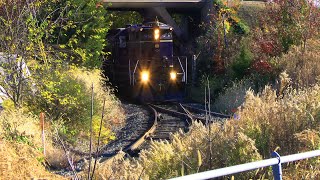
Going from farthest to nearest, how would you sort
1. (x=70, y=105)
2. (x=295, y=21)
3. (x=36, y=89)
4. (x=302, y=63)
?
(x=295, y=21), (x=302, y=63), (x=70, y=105), (x=36, y=89)

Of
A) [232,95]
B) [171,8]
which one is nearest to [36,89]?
[232,95]

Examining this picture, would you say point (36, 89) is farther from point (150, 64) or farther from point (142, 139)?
point (150, 64)

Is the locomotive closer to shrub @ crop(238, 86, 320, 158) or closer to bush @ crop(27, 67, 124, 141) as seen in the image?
bush @ crop(27, 67, 124, 141)

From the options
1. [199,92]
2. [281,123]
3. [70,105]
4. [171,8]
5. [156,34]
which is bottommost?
[199,92]

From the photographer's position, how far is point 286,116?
262 inches

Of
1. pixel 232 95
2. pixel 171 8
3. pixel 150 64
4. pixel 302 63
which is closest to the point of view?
pixel 302 63

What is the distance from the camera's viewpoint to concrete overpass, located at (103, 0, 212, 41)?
29.2 metres

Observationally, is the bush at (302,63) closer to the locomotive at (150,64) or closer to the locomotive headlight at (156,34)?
the locomotive at (150,64)

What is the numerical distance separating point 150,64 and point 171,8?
10.1 m

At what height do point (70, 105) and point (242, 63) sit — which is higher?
point (242, 63)

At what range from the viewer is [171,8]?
32.5m

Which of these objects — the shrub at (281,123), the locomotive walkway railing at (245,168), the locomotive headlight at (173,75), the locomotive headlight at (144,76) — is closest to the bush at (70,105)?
the shrub at (281,123)

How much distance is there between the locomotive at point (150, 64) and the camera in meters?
23.1

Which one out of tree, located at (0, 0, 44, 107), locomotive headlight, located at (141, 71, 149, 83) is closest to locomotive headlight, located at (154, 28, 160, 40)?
locomotive headlight, located at (141, 71, 149, 83)
